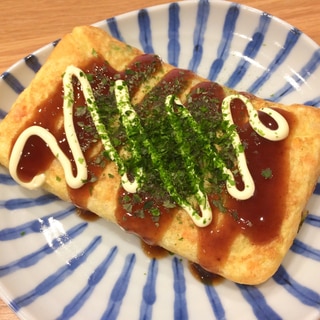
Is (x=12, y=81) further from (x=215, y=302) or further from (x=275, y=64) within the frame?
(x=215, y=302)

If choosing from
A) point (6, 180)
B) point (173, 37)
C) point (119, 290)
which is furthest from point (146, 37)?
point (119, 290)

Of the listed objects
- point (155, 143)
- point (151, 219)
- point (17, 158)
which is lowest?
point (151, 219)

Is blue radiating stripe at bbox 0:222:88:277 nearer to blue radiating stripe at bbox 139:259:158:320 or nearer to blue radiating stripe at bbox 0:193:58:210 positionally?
blue radiating stripe at bbox 0:193:58:210

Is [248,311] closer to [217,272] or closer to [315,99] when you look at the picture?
[217,272]

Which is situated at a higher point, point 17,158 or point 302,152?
point 17,158

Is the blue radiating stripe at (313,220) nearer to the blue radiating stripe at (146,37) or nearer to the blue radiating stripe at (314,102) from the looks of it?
the blue radiating stripe at (314,102)

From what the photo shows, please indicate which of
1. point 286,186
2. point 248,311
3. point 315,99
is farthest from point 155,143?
point 315,99

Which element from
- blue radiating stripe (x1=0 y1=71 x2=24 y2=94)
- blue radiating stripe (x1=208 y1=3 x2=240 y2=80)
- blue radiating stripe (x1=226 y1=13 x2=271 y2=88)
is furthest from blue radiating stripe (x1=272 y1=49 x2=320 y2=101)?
blue radiating stripe (x1=0 y1=71 x2=24 y2=94)
